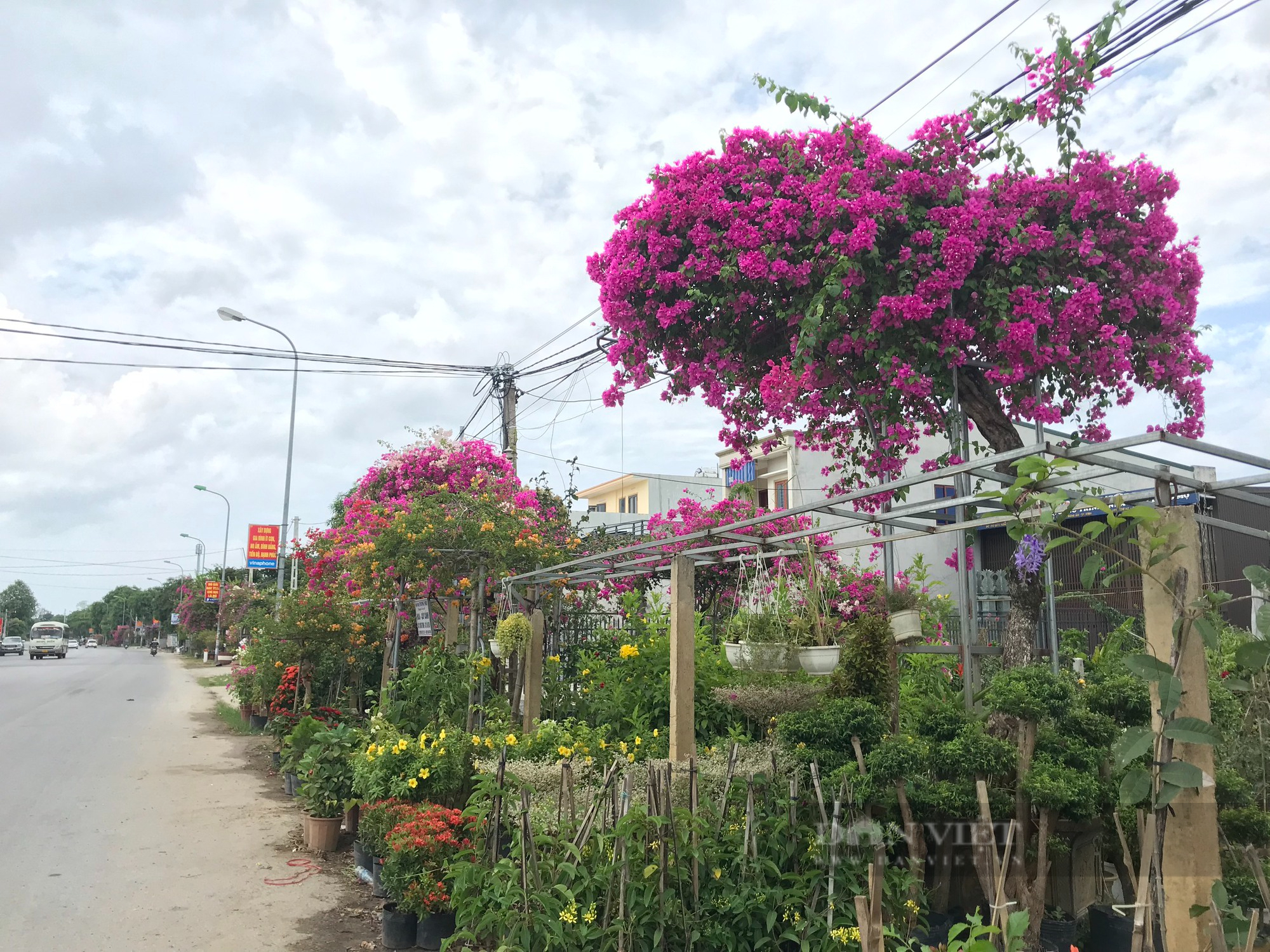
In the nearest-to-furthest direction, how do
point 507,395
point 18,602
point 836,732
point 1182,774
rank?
point 1182,774
point 836,732
point 507,395
point 18,602

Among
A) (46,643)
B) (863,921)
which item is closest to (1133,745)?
(863,921)

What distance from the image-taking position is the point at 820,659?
17.1ft

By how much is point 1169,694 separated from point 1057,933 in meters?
2.09

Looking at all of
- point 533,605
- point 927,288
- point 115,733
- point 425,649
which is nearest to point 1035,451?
point 927,288

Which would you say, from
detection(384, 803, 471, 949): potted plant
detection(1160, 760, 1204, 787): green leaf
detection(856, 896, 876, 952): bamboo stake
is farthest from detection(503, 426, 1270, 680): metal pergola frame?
detection(384, 803, 471, 949): potted plant

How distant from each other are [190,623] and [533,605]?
46.1 m

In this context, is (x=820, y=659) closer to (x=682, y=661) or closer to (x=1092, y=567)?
(x=682, y=661)

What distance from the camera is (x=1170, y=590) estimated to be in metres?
2.90

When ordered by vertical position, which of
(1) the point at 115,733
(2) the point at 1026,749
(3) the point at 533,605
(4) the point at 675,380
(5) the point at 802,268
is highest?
(5) the point at 802,268

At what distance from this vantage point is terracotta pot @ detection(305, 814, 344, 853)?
285 inches

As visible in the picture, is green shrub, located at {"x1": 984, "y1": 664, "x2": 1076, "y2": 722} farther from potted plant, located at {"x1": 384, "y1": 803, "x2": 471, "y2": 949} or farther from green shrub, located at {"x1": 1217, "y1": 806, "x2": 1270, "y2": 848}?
potted plant, located at {"x1": 384, "y1": 803, "x2": 471, "y2": 949}

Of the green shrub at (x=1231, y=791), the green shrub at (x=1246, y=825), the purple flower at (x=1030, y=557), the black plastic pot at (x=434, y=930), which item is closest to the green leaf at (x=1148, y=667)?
the green shrub at (x=1231, y=791)

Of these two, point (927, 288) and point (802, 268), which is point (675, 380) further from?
point (927, 288)

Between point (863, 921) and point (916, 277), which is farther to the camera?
point (916, 277)
